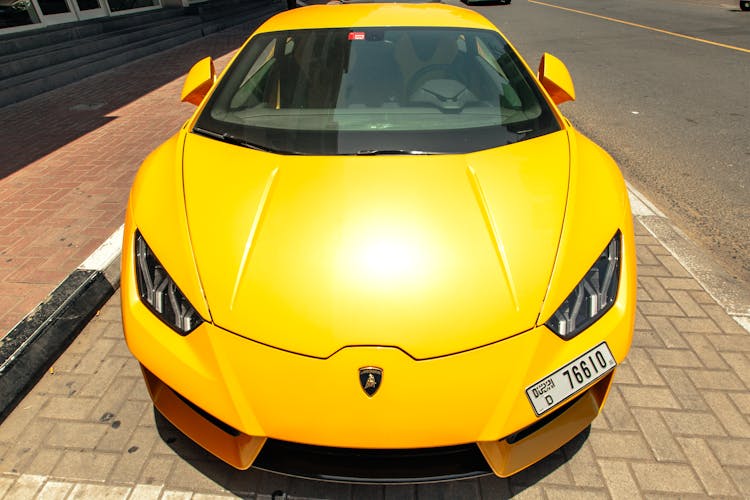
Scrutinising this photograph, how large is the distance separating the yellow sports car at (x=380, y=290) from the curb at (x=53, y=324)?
103 cm

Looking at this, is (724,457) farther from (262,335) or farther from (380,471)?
(262,335)

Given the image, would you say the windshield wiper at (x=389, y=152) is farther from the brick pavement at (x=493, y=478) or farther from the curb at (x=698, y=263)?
the curb at (x=698, y=263)

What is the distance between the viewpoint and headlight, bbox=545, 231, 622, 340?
4.98 feet

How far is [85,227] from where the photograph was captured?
3.54 metres

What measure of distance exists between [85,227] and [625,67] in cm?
914

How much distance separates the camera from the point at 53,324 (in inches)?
97.2

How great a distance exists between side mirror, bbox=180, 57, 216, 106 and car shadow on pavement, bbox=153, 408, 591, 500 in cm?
204

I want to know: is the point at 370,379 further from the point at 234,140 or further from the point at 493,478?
the point at 234,140

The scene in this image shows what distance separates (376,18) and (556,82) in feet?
3.84

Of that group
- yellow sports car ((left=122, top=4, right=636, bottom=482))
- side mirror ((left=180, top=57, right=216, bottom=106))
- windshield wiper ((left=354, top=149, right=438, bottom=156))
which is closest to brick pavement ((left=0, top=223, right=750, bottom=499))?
yellow sports car ((left=122, top=4, right=636, bottom=482))

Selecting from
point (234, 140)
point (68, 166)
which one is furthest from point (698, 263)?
point (68, 166)

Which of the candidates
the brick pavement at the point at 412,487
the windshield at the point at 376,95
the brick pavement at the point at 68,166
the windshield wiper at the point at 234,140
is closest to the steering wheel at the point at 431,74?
the windshield at the point at 376,95

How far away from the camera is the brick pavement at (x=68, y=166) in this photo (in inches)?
123

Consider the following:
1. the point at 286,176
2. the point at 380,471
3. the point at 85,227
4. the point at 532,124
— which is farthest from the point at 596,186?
the point at 85,227
